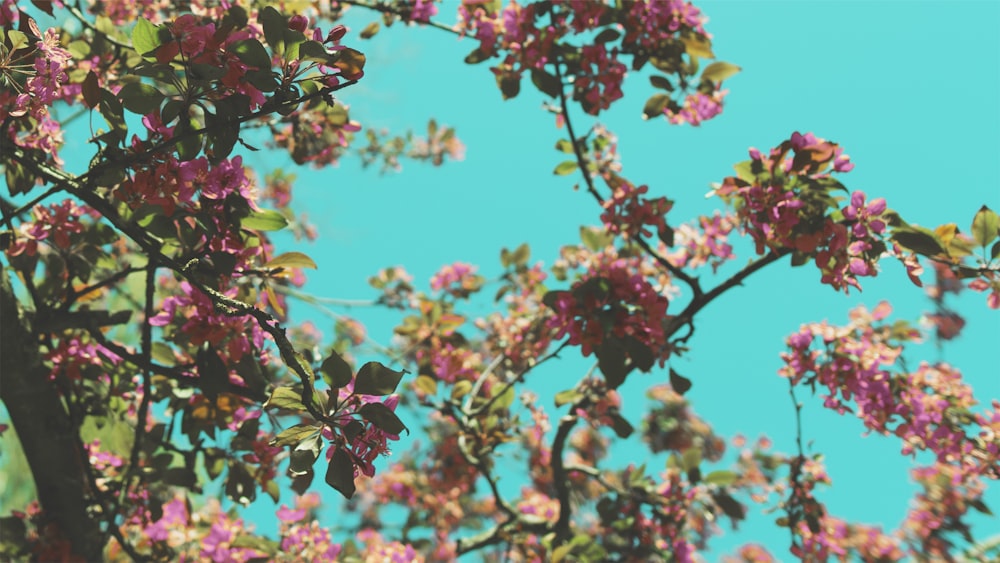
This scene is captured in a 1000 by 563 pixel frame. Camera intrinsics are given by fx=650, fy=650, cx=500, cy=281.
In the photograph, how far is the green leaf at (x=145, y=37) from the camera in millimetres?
1108

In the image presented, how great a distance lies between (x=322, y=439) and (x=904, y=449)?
88.4 inches

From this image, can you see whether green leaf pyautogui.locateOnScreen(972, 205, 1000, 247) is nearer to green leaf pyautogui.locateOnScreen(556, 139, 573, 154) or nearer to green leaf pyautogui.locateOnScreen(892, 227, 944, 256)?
green leaf pyautogui.locateOnScreen(892, 227, 944, 256)

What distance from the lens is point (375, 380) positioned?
40.4 inches

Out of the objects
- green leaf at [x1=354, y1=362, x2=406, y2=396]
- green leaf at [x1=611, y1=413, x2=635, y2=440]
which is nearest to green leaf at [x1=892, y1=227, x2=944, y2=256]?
green leaf at [x1=611, y1=413, x2=635, y2=440]

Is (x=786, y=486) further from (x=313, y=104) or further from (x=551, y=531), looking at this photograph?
(x=313, y=104)

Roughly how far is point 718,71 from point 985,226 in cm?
109

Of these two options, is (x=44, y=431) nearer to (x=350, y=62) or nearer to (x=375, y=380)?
(x=375, y=380)

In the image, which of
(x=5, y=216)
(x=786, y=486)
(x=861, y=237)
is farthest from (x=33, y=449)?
(x=786, y=486)

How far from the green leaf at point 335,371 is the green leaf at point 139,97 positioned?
0.60 m

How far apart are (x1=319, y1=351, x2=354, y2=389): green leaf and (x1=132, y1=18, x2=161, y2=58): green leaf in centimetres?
63

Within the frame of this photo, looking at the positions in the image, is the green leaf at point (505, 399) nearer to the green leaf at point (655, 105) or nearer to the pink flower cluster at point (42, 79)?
the green leaf at point (655, 105)

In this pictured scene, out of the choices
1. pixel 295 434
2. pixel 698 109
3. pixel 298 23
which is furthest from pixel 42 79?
pixel 698 109

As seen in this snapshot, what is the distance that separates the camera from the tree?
1.10m

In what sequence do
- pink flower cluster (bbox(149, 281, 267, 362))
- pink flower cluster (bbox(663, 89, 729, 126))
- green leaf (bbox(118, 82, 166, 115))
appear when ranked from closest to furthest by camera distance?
green leaf (bbox(118, 82, 166, 115))
pink flower cluster (bbox(149, 281, 267, 362))
pink flower cluster (bbox(663, 89, 729, 126))
